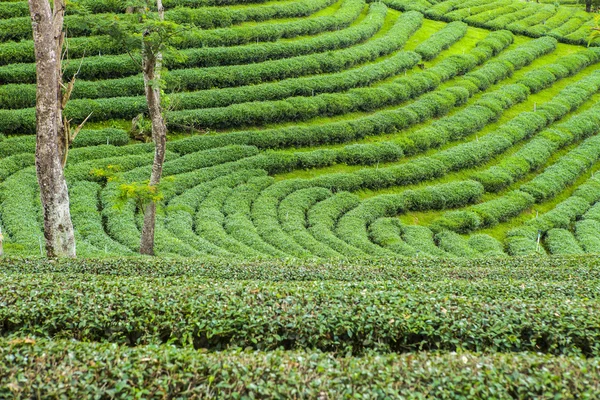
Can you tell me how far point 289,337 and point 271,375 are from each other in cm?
197

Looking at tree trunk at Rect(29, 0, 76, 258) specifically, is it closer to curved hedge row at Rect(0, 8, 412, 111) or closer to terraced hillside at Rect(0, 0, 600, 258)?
terraced hillside at Rect(0, 0, 600, 258)

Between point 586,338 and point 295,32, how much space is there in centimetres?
3660

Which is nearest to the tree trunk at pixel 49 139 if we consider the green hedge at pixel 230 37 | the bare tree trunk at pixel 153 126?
the bare tree trunk at pixel 153 126

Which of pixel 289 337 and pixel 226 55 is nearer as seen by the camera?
pixel 289 337

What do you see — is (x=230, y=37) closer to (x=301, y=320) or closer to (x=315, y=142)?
(x=315, y=142)

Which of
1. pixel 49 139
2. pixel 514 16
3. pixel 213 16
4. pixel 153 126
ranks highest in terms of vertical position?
pixel 514 16

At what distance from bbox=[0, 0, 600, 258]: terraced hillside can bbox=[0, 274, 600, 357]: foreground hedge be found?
34.9ft

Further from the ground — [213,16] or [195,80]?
[213,16]

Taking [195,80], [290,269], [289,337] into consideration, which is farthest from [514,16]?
[289,337]

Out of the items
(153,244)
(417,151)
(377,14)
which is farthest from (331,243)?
(377,14)

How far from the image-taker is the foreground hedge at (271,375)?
22.3 ft

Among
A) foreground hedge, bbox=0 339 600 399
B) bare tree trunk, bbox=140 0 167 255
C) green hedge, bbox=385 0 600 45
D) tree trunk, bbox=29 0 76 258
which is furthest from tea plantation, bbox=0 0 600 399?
tree trunk, bbox=29 0 76 258

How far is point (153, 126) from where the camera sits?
19531 mm

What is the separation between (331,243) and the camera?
969 inches
